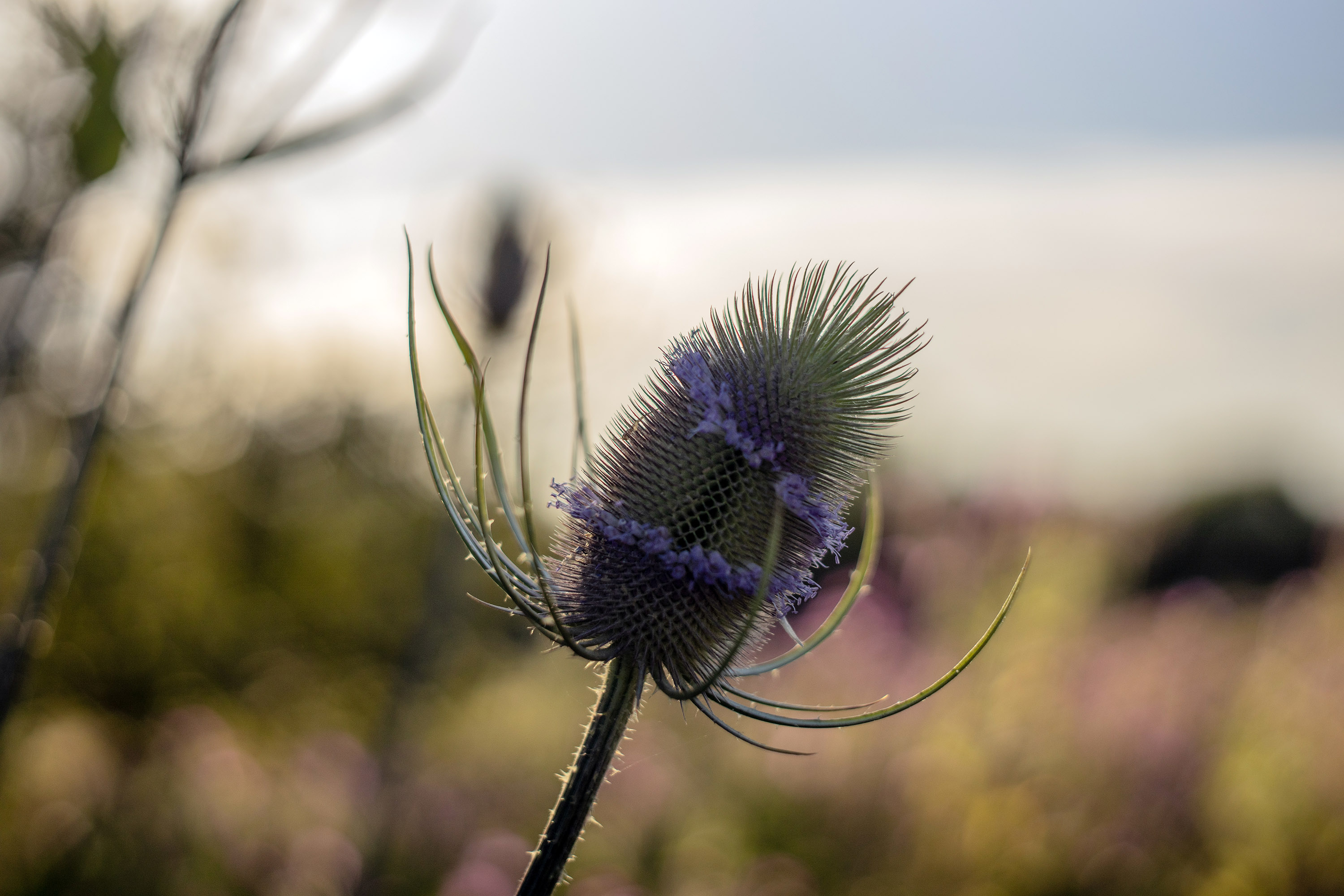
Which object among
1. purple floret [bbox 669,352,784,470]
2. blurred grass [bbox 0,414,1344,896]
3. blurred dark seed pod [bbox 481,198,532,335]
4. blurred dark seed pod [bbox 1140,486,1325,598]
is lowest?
blurred grass [bbox 0,414,1344,896]

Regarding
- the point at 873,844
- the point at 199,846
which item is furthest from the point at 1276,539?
the point at 199,846

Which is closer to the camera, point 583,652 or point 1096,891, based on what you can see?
point 583,652

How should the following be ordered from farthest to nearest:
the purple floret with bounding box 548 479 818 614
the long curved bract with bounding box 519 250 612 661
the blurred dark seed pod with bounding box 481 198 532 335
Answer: the blurred dark seed pod with bounding box 481 198 532 335 → the purple floret with bounding box 548 479 818 614 → the long curved bract with bounding box 519 250 612 661

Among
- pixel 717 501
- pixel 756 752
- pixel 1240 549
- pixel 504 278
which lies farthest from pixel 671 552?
pixel 1240 549

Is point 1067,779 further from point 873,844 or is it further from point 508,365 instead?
point 508,365

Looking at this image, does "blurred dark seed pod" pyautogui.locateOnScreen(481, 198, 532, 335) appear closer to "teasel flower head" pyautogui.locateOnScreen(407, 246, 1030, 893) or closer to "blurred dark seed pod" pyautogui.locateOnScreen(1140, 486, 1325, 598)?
"teasel flower head" pyautogui.locateOnScreen(407, 246, 1030, 893)

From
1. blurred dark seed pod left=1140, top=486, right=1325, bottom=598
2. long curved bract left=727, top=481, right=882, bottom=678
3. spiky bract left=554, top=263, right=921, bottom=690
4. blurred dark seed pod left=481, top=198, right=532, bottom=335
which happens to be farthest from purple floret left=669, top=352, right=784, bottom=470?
blurred dark seed pod left=1140, top=486, right=1325, bottom=598

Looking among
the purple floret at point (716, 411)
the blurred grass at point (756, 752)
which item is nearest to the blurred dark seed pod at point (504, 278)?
the blurred grass at point (756, 752)
